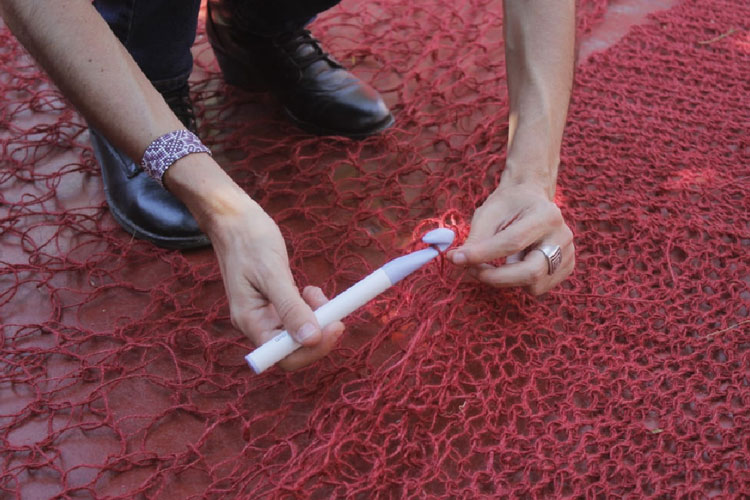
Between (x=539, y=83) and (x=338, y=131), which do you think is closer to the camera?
(x=539, y=83)

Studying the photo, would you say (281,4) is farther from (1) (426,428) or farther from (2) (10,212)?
(1) (426,428)

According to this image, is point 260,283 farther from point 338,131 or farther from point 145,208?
point 338,131

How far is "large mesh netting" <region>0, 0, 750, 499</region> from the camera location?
2.69 feet

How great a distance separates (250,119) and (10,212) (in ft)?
1.35

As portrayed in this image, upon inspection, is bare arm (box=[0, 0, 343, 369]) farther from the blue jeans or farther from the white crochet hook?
the blue jeans

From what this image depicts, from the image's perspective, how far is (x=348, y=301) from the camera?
0.75m

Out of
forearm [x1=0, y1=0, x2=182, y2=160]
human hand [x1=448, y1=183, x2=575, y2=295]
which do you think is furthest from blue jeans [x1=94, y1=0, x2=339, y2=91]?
human hand [x1=448, y1=183, x2=575, y2=295]

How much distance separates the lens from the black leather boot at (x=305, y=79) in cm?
118

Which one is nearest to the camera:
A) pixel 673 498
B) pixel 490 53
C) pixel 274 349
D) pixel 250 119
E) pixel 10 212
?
pixel 274 349

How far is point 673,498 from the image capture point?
813 millimetres

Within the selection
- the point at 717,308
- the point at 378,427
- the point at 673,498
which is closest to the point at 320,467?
the point at 378,427

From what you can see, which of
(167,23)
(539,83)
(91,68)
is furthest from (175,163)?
(539,83)

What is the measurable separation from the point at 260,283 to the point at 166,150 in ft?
0.58

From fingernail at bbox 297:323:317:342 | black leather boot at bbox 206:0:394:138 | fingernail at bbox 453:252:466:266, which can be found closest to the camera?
fingernail at bbox 297:323:317:342
